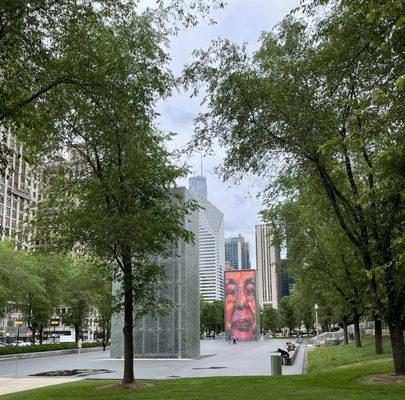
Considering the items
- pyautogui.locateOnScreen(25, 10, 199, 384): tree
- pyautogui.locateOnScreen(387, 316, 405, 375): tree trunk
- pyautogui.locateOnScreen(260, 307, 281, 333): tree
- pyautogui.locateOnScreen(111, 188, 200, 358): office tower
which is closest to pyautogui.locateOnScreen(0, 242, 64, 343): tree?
pyautogui.locateOnScreen(111, 188, 200, 358): office tower

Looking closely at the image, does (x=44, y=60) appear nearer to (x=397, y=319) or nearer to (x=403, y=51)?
(x=403, y=51)

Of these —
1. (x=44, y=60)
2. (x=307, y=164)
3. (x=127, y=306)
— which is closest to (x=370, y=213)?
(x=307, y=164)

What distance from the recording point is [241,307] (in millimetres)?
78562

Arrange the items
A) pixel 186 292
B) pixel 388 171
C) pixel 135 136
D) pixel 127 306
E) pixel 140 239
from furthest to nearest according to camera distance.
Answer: pixel 186 292 → pixel 127 306 → pixel 140 239 → pixel 135 136 → pixel 388 171

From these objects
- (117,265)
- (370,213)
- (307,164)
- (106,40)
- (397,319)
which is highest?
(106,40)

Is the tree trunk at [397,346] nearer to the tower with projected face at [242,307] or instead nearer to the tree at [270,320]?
the tower with projected face at [242,307]

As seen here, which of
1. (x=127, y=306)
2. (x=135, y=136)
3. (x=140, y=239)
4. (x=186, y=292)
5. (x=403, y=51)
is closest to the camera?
(x=403, y=51)

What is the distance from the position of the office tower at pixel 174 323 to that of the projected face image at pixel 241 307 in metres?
42.0

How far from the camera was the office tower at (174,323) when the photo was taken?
116ft

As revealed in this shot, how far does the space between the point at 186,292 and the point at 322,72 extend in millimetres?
24113

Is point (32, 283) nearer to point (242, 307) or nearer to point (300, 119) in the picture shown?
point (300, 119)

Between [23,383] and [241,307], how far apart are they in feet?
193

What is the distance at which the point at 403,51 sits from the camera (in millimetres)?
10211

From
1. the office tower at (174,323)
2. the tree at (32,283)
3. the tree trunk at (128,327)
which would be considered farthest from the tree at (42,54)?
the tree at (32,283)
